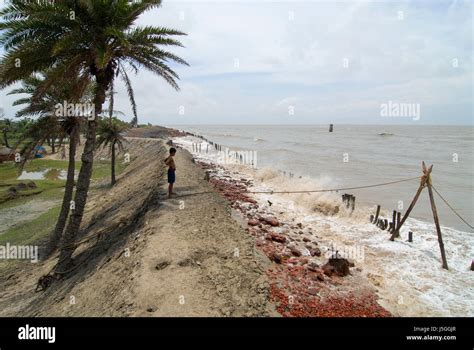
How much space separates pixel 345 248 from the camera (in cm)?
1183

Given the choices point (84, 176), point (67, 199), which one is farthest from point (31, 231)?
point (84, 176)

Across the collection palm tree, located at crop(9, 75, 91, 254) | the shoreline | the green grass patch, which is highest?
palm tree, located at crop(9, 75, 91, 254)

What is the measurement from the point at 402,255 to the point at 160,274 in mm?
9491

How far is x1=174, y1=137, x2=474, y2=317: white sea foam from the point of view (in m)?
8.59

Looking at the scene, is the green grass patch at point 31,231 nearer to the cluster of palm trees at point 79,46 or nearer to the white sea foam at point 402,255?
the cluster of palm trees at point 79,46

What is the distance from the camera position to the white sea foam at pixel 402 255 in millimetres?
8586

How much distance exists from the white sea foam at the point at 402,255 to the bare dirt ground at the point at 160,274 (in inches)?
161

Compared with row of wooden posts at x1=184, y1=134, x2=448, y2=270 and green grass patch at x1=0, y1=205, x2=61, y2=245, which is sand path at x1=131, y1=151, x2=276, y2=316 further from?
green grass patch at x1=0, y1=205, x2=61, y2=245

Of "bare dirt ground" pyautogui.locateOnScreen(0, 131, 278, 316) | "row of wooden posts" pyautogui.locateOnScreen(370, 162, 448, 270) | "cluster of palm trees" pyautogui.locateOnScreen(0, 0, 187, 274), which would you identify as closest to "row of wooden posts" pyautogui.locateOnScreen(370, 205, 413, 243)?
"row of wooden posts" pyautogui.locateOnScreen(370, 162, 448, 270)

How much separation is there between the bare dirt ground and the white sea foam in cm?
408

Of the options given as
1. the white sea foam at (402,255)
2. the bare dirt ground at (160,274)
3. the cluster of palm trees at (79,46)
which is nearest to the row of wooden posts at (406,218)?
the white sea foam at (402,255)

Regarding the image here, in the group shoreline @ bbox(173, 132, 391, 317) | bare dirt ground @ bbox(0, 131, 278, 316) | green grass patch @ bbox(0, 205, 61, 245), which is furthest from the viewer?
green grass patch @ bbox(0, 205, 61, 245)

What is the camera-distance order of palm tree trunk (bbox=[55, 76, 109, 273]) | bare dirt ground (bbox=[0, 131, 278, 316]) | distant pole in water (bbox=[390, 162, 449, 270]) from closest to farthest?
bare dirt ground (bbox=[0, 131, 278, 316]) → palm tree trunk (bbox=[55, 76, 109, 273]) → distant pole in water (bbox=[390, 162, 449, 270])

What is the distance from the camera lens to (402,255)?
11.8 meters
